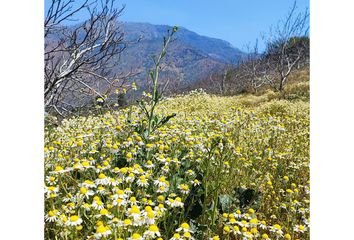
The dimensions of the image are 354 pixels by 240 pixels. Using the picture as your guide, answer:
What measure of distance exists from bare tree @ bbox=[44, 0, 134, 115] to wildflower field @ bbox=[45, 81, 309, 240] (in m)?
0.28

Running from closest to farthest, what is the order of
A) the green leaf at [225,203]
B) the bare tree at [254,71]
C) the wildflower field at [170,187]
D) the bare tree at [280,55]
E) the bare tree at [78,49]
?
the wildflower field at [170,187] → the green leaf at [225,203] → the bare tree at [78,49] → the bare tree at [280,55] → the bare tree at [254,71]

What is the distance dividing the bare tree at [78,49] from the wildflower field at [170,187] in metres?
0.28

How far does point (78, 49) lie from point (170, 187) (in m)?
0.99

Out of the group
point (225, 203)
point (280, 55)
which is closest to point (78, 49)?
point (225, 203)

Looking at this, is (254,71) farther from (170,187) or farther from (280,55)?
(170,187)

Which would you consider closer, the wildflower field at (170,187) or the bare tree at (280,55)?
the wildflower field at (170,187)

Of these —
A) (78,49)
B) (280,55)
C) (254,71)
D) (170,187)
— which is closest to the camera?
(170,187)

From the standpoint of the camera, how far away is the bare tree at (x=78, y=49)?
6.39 ft

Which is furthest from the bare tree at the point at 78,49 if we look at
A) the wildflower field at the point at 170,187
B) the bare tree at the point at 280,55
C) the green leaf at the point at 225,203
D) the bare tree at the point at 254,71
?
the bare tree at the point at 254,71

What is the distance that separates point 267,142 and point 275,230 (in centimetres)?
146

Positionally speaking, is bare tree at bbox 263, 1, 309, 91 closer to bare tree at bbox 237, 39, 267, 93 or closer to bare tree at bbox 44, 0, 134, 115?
bare tree at bbox 237, 39, 267, 93

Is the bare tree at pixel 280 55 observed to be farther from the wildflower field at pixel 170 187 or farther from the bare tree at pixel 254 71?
the wildflower field at pixel 170 187

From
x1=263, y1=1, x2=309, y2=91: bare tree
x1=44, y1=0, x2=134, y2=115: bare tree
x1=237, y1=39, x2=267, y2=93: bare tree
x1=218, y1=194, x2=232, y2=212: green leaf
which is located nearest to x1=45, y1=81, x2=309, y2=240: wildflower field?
x1=218, y1=194, x2=232, y2=212: green leaf

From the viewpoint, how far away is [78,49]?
2.24 m
